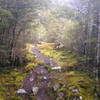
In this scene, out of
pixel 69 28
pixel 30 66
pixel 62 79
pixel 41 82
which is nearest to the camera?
pixel 62 79

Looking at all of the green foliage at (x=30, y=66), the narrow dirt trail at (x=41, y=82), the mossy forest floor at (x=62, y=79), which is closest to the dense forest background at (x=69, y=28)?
the mossy forest floor at (x=62, y=79)

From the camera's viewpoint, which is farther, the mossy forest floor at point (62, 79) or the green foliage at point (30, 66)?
the green foliage at point (30, 66)

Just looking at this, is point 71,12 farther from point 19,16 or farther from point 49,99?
point 49,99

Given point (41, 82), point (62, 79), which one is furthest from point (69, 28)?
point (41, 82)

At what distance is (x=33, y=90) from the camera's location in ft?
45.0

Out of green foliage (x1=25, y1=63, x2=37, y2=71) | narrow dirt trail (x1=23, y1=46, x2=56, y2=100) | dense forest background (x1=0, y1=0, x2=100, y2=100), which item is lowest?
narrow dirt trail (x1=23, y1=46, x2=56, y2=100)

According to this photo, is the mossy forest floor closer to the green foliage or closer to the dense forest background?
the green foliage

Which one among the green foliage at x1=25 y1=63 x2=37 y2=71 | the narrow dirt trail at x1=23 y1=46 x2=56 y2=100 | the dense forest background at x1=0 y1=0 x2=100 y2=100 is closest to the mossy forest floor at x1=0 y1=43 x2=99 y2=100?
the green foliage at x1=25 y1=63 x2=37 y2=71

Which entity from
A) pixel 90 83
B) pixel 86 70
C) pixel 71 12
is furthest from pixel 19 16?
pixel 90 83

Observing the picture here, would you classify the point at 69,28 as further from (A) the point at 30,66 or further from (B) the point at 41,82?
(B) the point at 41,82

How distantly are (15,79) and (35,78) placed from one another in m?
1.62

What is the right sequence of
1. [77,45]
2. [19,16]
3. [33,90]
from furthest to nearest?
[77,45] → [19,16] → [33,90]

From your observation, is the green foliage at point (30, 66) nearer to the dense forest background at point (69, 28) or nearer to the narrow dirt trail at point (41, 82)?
the narrow dirt trail at point (41, 82)

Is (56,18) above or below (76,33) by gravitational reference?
above
